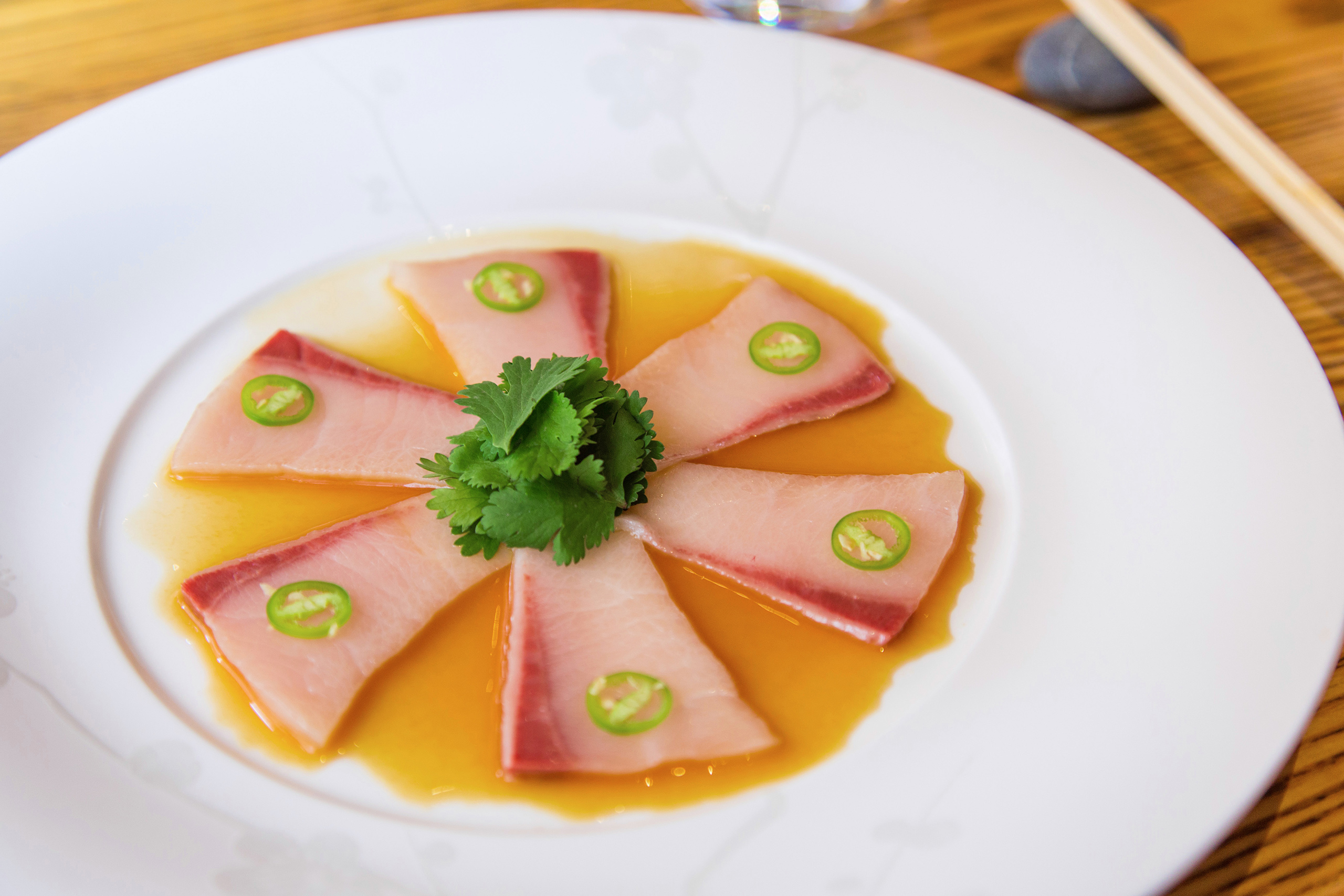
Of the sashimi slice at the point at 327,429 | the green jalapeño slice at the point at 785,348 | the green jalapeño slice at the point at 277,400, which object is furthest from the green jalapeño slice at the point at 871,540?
the green jalapeño slice at the point at 277,400

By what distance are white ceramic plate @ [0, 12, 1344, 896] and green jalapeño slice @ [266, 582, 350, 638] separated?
0.22 meters

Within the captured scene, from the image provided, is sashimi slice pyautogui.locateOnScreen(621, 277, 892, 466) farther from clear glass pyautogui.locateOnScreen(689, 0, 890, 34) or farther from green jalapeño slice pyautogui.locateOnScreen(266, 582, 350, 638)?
clear glass pyautogui.locateOnScreen(689, 0, 890, 34)

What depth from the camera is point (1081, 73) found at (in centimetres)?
370

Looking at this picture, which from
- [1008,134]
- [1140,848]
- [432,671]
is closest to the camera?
[1140,848]

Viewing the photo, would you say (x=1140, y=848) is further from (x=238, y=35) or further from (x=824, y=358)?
(x=238, y=35)

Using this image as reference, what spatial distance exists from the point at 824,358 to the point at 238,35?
A: 2.76 m

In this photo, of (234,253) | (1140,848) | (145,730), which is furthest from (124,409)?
(1140,848)

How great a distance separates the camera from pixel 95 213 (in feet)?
10.5

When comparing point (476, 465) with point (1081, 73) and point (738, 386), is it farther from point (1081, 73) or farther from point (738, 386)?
point (1081, 73)

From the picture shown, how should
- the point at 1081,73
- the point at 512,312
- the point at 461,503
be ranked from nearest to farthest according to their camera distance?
the point at 461,503
the point at 512,312
the point at 1081,73

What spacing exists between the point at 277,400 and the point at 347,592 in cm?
74

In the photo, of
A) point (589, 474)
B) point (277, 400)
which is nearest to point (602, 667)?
point (589, 474)

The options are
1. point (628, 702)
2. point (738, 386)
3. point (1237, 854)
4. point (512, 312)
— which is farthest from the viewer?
point (512, 312)

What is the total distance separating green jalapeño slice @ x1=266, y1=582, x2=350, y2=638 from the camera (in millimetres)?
2443
